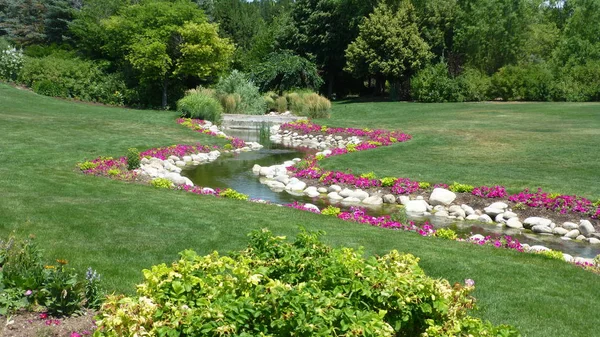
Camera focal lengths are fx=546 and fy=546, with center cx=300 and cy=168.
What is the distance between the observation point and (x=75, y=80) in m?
36.0

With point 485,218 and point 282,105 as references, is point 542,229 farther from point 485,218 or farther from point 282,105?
point 282,105

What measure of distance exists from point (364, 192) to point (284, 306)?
10.8 meters

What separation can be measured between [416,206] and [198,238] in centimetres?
→ 632

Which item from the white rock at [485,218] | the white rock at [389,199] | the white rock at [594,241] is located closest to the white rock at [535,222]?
the white rock at [485,218]

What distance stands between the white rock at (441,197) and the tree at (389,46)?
29.4 m

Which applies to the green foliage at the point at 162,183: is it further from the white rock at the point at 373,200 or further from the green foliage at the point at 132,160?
the white rock at the point at 373,200

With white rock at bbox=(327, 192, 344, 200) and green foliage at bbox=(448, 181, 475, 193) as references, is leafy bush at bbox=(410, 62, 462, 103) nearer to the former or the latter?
green foliage at bbox=(448, 181, 475, 193)

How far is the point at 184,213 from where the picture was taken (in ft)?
30.9

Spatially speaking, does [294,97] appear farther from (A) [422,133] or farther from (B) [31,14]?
(B) [31,14]

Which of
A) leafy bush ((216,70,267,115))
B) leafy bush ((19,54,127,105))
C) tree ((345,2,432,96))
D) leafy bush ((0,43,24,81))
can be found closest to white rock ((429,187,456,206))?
leafy bush ((216,70,267,115))

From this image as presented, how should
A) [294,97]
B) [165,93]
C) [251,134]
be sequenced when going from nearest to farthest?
[251,134]
[294,97]
[165,93]

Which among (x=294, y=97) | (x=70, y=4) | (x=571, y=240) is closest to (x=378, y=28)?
(x=294, y=97)

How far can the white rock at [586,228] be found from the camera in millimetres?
10712

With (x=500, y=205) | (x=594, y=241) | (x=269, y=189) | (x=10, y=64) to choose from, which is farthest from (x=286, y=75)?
(x=594, y=241)
